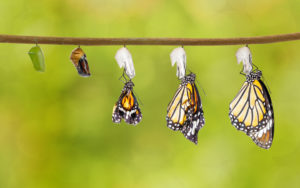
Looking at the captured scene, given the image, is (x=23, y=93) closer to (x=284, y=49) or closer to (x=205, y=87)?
(x=205, y=87)

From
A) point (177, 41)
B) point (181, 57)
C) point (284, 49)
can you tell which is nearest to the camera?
point (177, 41)

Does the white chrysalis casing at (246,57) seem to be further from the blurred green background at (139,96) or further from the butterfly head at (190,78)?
the blurred green background at (139,96)

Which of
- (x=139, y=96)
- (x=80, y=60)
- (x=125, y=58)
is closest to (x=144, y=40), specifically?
(x=125, y=58)

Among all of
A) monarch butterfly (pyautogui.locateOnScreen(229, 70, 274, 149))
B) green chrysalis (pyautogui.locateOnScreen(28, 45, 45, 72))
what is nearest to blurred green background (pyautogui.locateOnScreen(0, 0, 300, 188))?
monarch butterfly (pyautogui.locateOnScreen(229, 70, 274, 149))

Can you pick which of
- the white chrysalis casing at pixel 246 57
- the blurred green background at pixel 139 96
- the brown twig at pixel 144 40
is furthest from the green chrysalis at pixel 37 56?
the blurred green background at pixel 139 96

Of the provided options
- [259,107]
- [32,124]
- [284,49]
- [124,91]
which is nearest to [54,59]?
[32,124]

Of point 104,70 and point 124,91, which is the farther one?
point 104,70

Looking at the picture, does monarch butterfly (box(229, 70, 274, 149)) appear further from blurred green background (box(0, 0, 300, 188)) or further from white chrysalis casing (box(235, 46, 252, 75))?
blurred green background (box(0, 0, 300, 188))

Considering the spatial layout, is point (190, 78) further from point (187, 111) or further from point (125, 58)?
point (125, 58)
